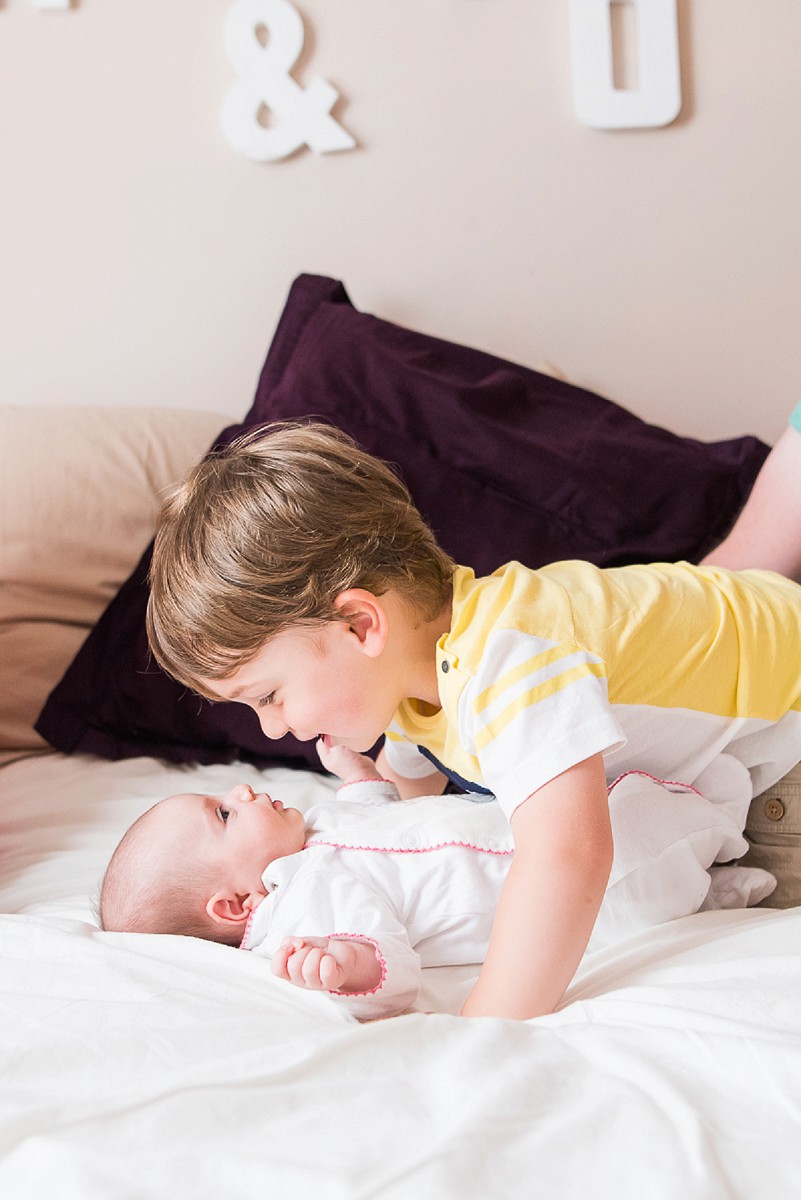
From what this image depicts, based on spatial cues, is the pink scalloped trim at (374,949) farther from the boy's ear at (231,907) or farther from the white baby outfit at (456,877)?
Answer: the boy's ear at (231,907)

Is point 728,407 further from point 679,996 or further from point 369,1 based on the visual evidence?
point 679,996

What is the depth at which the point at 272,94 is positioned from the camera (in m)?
1.85

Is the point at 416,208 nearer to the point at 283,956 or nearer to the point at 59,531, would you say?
the point at 59,531

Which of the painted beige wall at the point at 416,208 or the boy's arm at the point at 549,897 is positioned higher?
the painted beige wall at the point at 416,208

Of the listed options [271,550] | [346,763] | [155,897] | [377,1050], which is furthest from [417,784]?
[377,1050]

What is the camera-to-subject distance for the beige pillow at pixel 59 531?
64.2 inches

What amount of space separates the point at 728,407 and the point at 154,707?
1095 millimetres

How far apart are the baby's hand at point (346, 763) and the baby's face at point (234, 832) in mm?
171

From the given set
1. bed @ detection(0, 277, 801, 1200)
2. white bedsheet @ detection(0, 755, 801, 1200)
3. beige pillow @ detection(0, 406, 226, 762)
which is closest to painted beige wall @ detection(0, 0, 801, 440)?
beige pillow @ detection(0, 406, 226, 762)

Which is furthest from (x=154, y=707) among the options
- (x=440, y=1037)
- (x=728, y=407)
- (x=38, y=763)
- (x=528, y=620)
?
(x=728, y=407)

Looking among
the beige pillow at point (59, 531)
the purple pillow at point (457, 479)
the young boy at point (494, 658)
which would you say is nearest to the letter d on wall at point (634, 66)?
the purple pillow at point (457, 479)

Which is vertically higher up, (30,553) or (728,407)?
(728,407)

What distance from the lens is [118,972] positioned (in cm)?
95

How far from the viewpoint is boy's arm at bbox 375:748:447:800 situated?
1.37 meters
